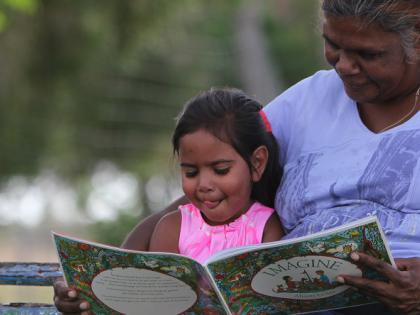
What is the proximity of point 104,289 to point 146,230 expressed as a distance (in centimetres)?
50

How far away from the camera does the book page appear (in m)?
3.19

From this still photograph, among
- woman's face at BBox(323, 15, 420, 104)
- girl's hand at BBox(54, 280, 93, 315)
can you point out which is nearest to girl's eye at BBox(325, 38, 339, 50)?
woman's face at BBox(323, 15, 420, 104)

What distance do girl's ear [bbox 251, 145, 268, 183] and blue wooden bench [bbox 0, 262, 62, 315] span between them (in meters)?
0.77

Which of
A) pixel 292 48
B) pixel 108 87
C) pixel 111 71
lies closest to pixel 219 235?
pixel 111 71

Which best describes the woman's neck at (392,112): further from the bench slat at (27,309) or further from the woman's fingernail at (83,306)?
the bench slat at (27,309)

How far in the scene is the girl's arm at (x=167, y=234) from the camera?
365cm

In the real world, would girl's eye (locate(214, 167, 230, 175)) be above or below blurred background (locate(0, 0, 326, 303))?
above

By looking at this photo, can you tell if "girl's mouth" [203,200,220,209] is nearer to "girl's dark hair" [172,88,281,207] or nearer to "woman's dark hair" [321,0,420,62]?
"girl's dark hair" [172,88,281,207]

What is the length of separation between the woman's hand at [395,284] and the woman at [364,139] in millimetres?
93

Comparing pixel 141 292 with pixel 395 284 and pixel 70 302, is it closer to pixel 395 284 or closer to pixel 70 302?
pixel 70 302

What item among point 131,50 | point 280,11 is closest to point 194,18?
point 131,50

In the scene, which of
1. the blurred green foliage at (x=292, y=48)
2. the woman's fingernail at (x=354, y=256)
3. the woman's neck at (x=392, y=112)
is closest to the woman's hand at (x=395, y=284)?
the woman's fingernail at (x=354, y=256)

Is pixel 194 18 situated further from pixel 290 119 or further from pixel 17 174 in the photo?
pixel 290 119

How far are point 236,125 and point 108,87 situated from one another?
1894 centimetres
